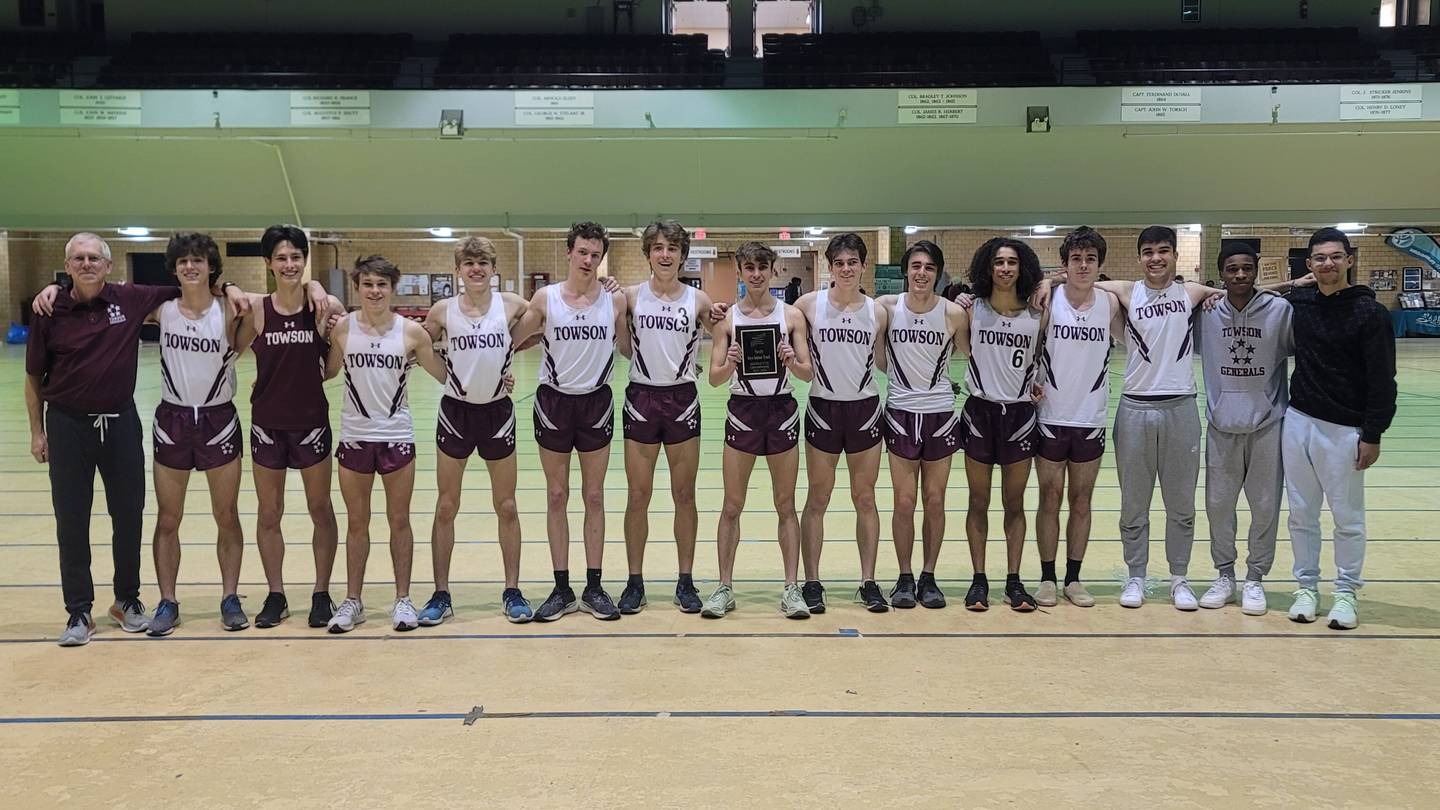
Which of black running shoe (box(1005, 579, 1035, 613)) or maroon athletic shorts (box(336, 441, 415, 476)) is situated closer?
maroon athletic shorts (box(336, 441, 415, 476))

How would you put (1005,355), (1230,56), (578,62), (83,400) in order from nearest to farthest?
(83,400) < (1005,355) < (1230,56) < (578,62)

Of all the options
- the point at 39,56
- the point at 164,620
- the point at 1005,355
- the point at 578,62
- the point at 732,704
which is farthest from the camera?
the point at 39,56

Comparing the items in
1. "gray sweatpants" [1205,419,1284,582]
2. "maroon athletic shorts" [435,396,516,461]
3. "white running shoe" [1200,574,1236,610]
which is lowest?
"white running shoe" [1200,574,1236,610]

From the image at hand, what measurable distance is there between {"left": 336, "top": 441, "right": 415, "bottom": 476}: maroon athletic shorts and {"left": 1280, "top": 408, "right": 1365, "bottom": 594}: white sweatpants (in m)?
4.28

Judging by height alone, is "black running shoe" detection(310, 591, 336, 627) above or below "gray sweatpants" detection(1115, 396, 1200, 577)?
below

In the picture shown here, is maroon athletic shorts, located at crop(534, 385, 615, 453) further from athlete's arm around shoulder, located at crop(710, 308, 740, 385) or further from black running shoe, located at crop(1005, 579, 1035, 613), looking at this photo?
black running shoe, located at crop(1005, 579, 1035, 613)

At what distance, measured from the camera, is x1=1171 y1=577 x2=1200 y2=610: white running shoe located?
495cm

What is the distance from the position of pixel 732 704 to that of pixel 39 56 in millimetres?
25595

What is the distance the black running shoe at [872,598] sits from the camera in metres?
4.89

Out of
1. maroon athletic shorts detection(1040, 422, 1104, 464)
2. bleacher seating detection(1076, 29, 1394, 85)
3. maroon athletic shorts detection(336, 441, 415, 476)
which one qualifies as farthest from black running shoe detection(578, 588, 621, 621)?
bleacher seating detection(1076, 29, 1394, 85)

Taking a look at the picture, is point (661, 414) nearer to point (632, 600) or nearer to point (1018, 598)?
point (632, 600)

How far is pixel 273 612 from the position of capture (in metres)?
4.74

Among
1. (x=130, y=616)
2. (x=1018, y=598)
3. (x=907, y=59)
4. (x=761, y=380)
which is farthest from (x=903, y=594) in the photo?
(x=907, y=59)

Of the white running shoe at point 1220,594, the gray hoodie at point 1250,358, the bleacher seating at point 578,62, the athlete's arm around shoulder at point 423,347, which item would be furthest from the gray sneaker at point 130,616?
the bleacher seating at point 578,62
